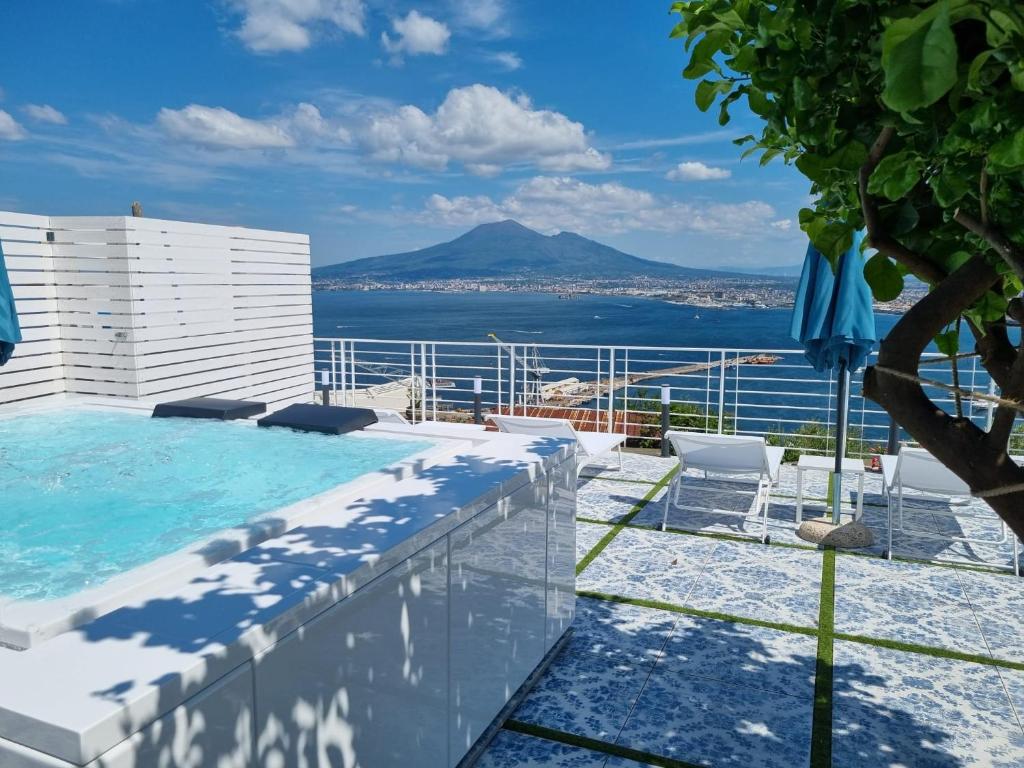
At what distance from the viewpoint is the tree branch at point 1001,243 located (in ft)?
2.97

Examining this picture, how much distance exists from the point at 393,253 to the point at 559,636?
7560 centimetres

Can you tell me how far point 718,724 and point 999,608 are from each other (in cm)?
192

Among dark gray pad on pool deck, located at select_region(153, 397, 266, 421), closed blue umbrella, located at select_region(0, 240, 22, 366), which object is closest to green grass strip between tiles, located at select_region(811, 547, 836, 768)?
dark gray pad on pool deck, located at select_region(153, 397, 266, 421)

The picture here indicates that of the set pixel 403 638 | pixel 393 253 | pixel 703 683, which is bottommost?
pixel 703 683

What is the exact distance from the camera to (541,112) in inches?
2482

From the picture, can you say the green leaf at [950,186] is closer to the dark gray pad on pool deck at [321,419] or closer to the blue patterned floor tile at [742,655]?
the blue patterned floor tile at [742,655]

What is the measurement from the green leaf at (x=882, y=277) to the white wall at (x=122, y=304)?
21.9 feet

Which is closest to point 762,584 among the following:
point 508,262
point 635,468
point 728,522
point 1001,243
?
point 728,522

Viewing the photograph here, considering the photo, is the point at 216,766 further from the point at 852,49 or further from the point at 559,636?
the point at 559,636

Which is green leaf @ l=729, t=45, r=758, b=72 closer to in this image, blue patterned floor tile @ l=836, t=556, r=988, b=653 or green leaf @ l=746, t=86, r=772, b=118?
green leaf @ l=746, t=86, r=772, b=118

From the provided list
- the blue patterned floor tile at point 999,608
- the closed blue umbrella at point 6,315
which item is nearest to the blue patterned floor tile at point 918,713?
the blue patterned floor tile at point 999,608

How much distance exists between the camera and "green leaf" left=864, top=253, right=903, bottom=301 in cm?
112

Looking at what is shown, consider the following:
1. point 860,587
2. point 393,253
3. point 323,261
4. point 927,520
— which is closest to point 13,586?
point 860,587

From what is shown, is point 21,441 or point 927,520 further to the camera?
point 927,520
